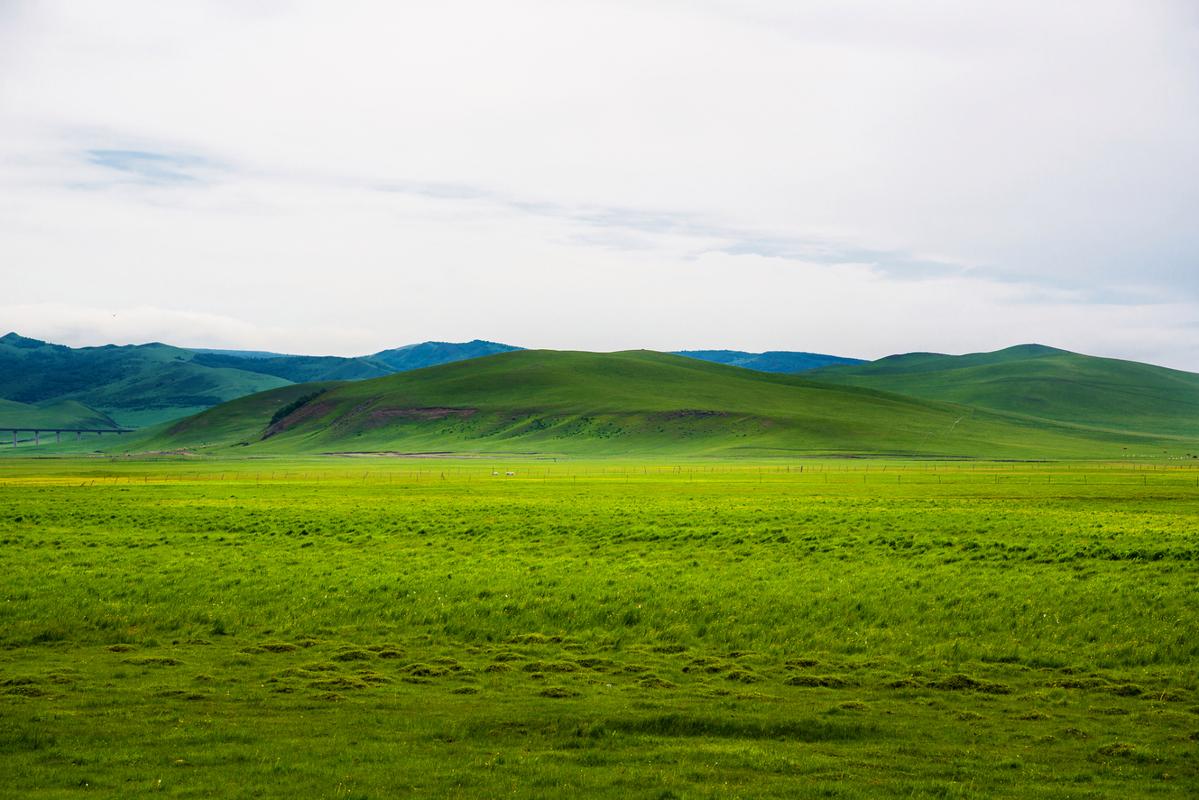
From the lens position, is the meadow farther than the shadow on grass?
No

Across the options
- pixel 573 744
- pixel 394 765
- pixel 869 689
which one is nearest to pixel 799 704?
pixel 869 689

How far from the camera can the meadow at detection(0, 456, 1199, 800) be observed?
52.1 ft

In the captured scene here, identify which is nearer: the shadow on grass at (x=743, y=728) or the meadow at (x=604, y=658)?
the meadow at (x=604, y=658)

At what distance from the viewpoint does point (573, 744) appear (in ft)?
57.3

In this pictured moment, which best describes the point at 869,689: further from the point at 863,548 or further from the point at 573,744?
the point at 863,548

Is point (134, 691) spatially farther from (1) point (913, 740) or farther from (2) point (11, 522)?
(2) point (11, 522)

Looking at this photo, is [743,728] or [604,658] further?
[604,658]

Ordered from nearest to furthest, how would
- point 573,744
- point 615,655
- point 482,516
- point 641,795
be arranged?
point 641,795 < point 573,744 < point 615,655 < point 482,516

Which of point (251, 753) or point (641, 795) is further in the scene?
point (251, 753)

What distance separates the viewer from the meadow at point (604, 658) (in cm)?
1589

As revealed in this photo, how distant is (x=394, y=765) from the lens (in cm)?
1577

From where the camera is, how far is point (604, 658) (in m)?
24.4

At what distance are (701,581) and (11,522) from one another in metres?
36.5

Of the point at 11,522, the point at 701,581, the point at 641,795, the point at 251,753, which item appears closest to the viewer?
→ the point at 641,795
